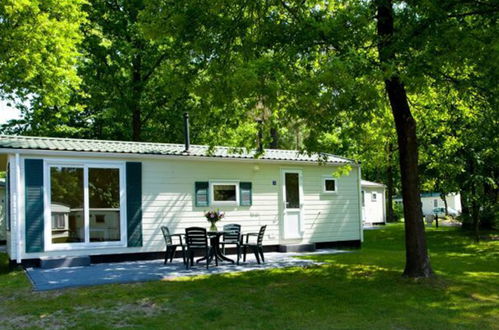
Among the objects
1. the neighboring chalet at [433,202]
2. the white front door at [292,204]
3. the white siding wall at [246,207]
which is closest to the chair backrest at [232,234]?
the white siding wall at [246,207]

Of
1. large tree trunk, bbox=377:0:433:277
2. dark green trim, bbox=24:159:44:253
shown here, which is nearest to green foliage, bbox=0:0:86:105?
dark green trim, bbox=24:159:44:253

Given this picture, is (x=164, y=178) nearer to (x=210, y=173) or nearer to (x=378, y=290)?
(x=210, y=173)

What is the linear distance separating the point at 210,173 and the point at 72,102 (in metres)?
9.24

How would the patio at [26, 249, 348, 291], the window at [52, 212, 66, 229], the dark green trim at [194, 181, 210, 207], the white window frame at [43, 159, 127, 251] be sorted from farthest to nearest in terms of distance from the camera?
the dark green trim at [194, 181, 210, 207] < the window at [52, 212, 66, 229] < the white window frame at [43, 159, 127, 251] < the patio at [26, 249, 348, 291]

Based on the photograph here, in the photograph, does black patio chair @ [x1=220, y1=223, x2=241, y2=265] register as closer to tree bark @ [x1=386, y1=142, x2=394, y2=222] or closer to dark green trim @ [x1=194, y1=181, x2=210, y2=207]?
dark green trim @ [x1=194, y1=181, x2=210, y2=207]

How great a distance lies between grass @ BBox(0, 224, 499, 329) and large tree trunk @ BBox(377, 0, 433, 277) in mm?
384

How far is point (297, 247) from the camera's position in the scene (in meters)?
13.0

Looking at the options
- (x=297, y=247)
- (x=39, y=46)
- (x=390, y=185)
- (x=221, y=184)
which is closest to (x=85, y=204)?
(x=221, y=184)

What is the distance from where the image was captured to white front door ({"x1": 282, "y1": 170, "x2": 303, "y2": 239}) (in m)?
13.2

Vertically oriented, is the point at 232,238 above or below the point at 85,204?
below

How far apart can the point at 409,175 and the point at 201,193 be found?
543 centimetres

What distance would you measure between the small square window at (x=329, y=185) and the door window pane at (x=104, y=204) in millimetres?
6050

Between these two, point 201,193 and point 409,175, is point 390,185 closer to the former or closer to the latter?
point 201,193

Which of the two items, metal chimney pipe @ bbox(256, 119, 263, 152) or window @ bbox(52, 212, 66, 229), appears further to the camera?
window @ bbox(52, 212, 66, 229)
